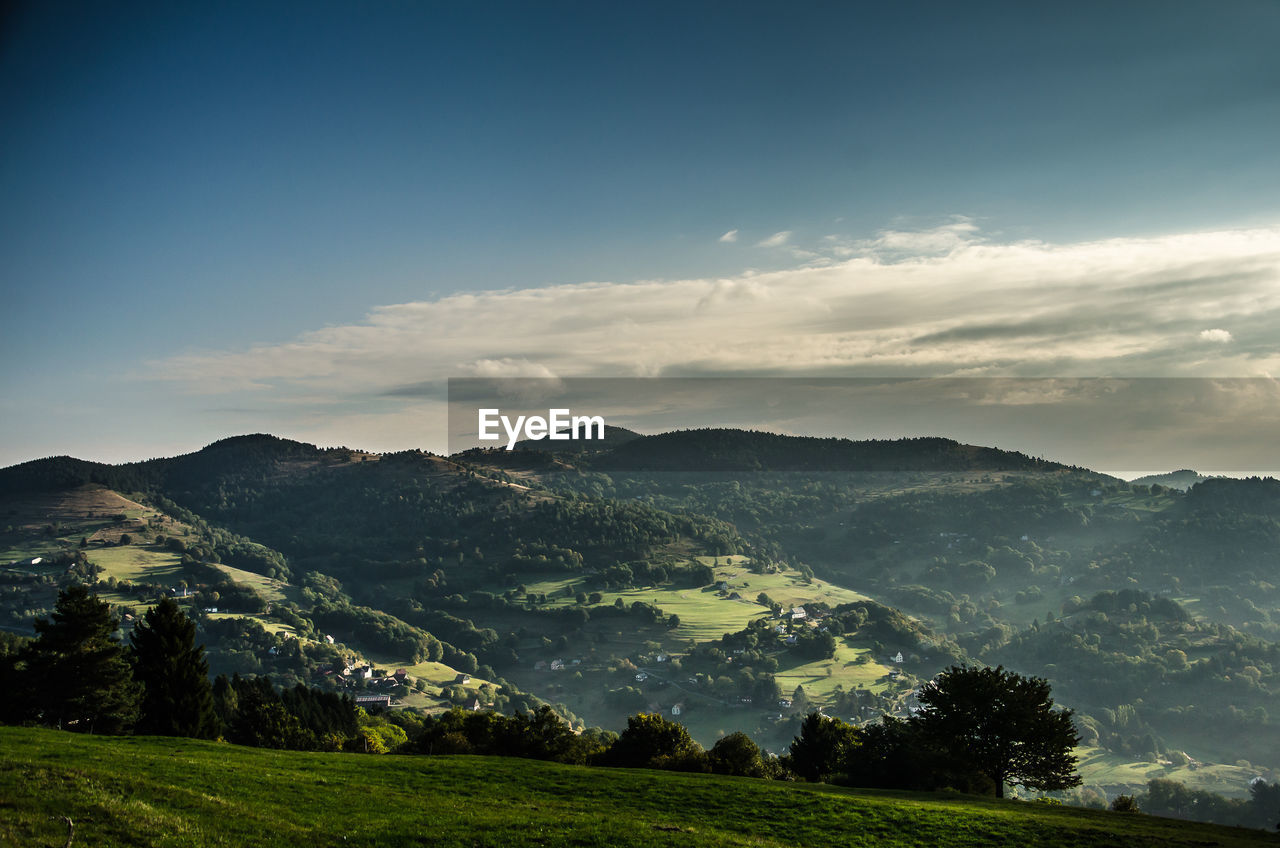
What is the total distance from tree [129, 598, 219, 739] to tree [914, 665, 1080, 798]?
42.1 metres

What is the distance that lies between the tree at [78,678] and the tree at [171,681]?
1063mm

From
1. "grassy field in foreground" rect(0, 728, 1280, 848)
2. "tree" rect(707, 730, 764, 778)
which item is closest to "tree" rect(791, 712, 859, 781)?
"tree" rect(707, 730, 764, 778)

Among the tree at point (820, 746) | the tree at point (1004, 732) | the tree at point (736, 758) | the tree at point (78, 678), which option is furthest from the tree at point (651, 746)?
the tree at point (78, 678)

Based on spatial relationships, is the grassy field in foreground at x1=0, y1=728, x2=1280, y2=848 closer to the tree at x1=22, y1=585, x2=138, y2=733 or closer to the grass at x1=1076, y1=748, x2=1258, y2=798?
the tree at x1=22, y1=585, x2=138, y2=733

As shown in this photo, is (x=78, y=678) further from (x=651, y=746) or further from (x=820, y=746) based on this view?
(x=820, y=746)

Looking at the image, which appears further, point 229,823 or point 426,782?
point 426,782

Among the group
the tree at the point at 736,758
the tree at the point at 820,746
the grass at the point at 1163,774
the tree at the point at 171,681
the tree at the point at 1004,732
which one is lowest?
the grass at the point at 1163,774

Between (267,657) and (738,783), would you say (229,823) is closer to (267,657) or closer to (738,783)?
(738,783)

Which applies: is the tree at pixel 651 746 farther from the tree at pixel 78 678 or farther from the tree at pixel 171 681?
the tree at pixel 78 678

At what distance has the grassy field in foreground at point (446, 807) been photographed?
16125 millimetres

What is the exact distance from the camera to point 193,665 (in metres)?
43.9

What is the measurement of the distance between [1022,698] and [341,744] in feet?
151

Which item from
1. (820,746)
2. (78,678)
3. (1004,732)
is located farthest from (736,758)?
(78,678)

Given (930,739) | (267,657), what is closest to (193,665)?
(930,739)
